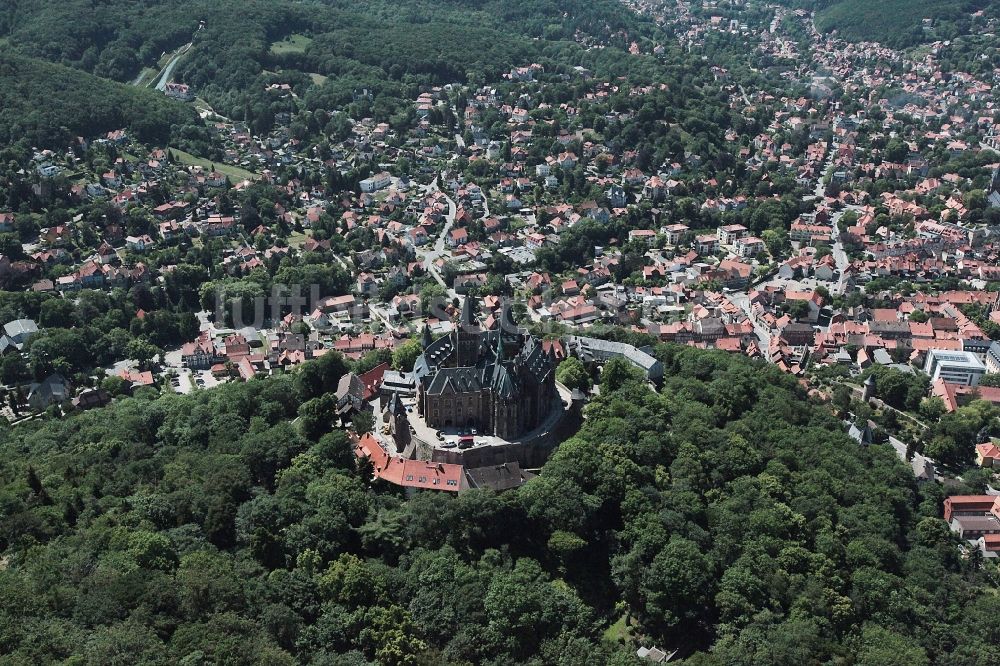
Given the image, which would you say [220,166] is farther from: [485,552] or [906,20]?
[906,20]

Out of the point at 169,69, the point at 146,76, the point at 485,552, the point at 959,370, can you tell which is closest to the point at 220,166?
the point at 146,76

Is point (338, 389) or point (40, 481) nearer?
point (40, 481)

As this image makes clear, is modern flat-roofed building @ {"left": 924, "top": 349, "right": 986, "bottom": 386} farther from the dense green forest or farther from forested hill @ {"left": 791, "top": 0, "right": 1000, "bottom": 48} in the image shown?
forested hill @ {"left": 791, "top": 0, "right": 1000, "bottom": 48}

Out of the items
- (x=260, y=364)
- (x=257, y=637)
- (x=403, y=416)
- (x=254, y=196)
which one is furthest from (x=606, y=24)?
(x=257, y=637)

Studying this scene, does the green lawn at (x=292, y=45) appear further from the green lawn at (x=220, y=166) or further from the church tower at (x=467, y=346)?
the church tower at (x=467, y=346)

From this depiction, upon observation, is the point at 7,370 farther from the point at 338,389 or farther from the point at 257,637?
the point at 257,637

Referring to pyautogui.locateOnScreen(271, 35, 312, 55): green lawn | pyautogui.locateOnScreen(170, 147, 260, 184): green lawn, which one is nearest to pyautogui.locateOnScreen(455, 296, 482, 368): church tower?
pyautogui.locateOnScreen(170, 147, 260, 184): green lawn
